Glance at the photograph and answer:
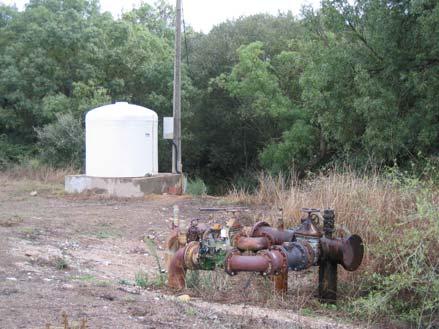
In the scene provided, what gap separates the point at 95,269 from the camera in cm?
787

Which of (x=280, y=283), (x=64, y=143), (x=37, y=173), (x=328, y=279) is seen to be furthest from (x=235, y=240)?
(x=64, y=143)

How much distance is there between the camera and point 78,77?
25.4 m

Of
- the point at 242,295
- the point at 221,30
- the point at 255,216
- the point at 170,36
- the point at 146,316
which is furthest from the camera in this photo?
the point at 170,36

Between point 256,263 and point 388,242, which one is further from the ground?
point 388,242

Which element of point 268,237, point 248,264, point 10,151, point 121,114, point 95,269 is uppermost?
point 121,114

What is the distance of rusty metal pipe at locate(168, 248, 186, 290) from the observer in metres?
6.13

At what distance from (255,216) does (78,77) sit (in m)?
17.0

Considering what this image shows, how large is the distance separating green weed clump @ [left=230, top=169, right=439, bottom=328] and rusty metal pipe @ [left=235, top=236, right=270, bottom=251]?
2.80ft

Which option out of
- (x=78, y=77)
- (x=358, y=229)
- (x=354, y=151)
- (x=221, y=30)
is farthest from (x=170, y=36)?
(x=358, y=229)

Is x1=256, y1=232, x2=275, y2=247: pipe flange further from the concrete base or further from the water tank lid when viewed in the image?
the water tank lid

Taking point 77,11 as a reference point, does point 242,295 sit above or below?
below

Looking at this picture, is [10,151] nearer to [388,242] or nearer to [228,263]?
[228,263]

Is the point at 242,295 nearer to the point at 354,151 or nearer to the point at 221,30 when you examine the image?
the point at 354,151

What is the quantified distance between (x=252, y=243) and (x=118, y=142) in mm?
10696
